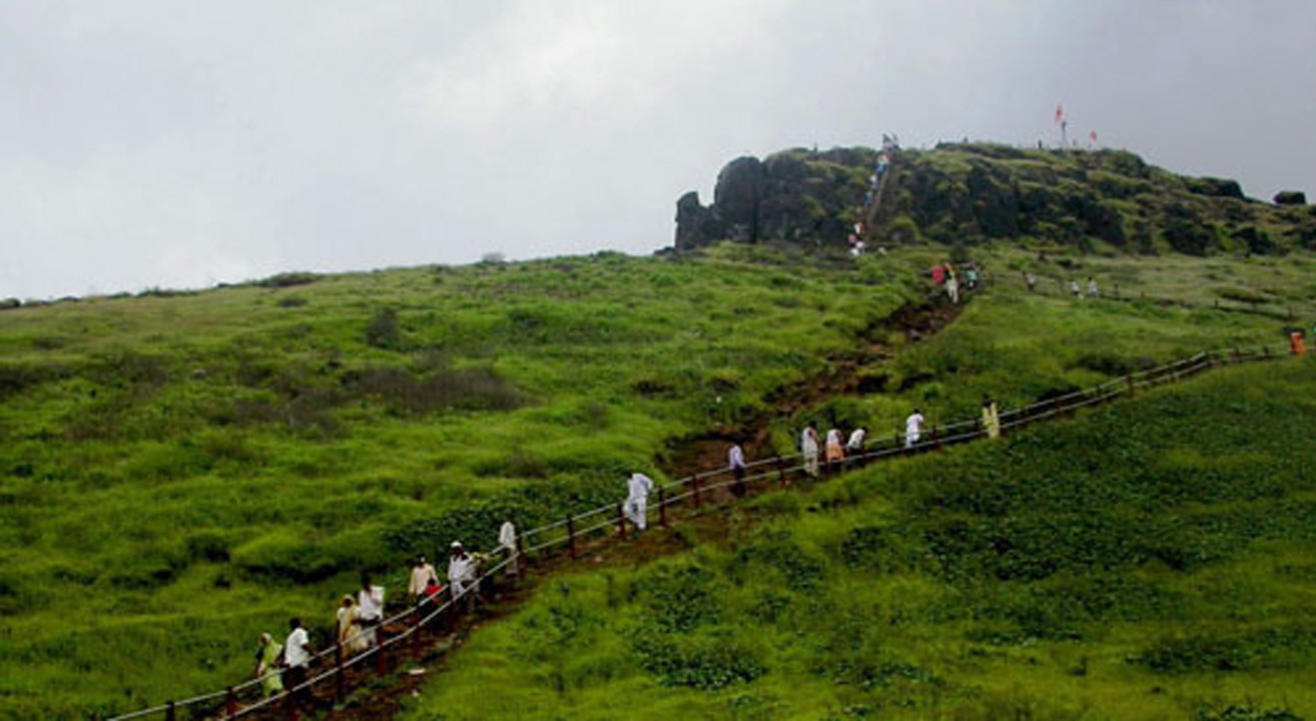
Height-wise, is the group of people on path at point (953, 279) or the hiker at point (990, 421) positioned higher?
the group of people on path at point (953, 279)

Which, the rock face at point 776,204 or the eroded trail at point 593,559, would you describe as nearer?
the eroded trail at point 593,559

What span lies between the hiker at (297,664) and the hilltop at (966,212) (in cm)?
7740

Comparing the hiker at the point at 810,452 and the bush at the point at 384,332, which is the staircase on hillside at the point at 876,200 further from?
the hiker at the point at 810,452

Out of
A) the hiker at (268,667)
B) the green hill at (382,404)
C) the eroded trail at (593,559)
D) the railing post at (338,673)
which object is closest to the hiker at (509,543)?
the eroded trail at (593,559)

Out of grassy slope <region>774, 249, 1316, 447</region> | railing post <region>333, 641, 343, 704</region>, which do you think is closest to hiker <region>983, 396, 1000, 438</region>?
grassy slope <region>774, 249, 1316, 447</region>

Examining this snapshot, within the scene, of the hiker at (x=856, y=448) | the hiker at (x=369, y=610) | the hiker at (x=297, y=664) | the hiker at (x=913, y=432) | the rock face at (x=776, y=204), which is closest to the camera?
the hiker at (x=297, y=664)

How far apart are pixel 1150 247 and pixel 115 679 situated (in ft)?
321

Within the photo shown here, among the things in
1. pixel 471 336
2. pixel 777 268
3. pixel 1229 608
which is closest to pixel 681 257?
pixel 777 268

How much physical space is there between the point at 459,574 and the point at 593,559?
423 cm

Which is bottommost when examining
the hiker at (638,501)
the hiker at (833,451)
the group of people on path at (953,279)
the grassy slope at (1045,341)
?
the hiker at (638,501)

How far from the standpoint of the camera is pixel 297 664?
67.8ft

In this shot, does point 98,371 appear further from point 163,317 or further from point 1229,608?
point 1229,608

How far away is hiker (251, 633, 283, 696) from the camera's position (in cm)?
2097

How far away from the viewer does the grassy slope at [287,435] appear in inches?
987
